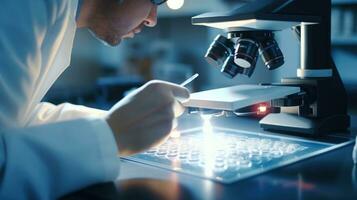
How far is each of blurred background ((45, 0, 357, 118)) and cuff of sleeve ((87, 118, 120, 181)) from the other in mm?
1987

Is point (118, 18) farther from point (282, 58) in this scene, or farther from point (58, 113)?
point (282, 58)

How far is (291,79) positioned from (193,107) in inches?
11.1

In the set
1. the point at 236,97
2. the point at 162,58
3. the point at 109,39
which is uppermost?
the point at 109,39

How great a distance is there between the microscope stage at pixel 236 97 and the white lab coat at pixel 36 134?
0.22m

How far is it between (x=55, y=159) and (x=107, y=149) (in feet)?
0.27

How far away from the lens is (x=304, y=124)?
39.6 inches

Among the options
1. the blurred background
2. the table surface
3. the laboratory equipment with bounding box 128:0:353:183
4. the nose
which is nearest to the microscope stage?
the laboratory equipment with bounding box 128:0:353:183

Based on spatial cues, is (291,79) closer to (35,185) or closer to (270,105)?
(270,105)

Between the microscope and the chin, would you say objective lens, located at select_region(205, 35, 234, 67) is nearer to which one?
the microscope

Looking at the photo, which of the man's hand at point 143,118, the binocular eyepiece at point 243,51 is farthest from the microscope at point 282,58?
the man's hand at point 143,118

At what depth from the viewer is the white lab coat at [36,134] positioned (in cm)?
65

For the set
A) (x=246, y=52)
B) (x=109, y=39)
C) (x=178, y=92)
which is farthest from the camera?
(x=109, y=39)

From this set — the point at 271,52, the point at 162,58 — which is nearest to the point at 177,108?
the point at 271,52

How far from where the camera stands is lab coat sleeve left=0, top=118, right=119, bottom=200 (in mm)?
648
